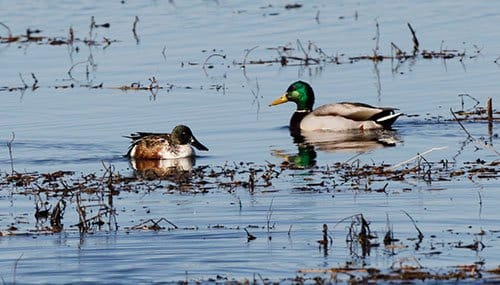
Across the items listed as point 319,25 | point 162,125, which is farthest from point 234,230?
point 319,25

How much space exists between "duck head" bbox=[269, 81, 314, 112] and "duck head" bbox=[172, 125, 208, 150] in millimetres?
3542

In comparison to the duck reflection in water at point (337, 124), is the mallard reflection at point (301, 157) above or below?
below

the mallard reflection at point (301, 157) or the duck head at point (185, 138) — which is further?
the duck head at point (185, 138)

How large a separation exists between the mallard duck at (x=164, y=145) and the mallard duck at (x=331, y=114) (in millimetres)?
2769

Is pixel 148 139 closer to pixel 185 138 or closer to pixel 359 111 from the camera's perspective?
pixel 185 138

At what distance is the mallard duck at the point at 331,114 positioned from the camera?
19.3m

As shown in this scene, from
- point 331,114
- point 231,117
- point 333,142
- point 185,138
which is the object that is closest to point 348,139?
point 333,142

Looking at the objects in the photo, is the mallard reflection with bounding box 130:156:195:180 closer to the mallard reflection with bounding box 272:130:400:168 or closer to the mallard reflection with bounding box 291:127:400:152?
the mallard reflection with bounding box 272:130:400:168

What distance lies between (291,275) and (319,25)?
60.3 ft

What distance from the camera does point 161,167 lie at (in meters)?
16.8

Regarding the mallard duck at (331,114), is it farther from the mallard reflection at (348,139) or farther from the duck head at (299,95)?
the mallard reflection at (348,139)

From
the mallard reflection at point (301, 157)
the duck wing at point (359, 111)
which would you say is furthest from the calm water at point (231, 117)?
the duck wing at point (359, 111)

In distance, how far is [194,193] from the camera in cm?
1414

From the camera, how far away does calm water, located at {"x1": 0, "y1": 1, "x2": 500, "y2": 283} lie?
36.5 feet
